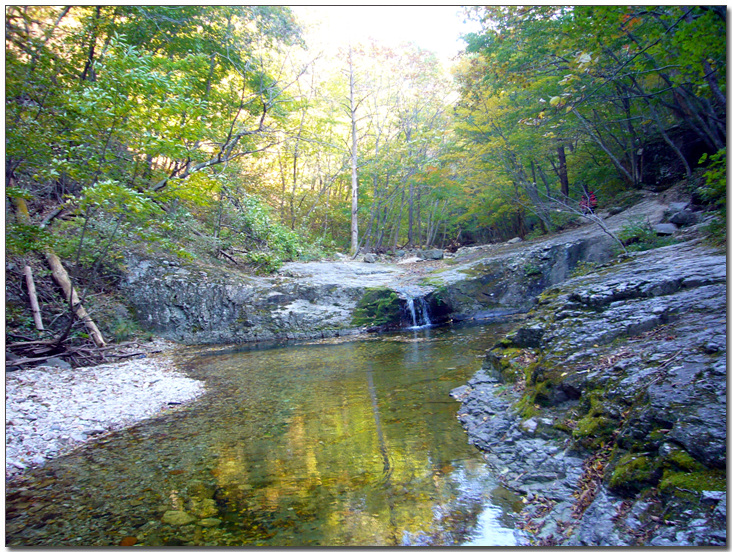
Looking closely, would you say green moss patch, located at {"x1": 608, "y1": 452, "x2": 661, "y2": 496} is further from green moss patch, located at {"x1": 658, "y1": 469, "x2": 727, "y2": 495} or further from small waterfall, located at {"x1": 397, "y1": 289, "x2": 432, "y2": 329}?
small waterfall, located at {"x1": 397, "y1": 289, "x2": 432, "y2": 329}

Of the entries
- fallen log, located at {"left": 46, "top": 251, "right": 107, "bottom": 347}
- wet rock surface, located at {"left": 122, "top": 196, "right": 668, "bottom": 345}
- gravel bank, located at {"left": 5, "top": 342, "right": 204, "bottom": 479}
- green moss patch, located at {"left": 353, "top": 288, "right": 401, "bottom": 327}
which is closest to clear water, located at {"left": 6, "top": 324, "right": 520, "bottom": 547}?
gravel bank, located at {"left": 5, "top": 342, "right": 204, "bottom": 479}

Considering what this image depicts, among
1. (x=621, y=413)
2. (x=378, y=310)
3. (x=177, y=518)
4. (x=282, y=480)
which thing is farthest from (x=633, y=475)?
(x=378, y=310)

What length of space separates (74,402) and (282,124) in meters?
10.6

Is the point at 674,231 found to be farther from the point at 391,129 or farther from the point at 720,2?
the point at 391,129

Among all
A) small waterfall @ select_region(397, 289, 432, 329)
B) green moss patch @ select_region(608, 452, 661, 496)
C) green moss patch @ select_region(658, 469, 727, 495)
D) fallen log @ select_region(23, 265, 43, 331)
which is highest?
fallen log @ select_region(23, 265, 43, 331)

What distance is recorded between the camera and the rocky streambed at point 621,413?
1.95 meters

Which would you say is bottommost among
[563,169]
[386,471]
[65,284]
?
[386,471]

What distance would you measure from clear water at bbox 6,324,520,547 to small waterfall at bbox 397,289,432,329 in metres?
5.97

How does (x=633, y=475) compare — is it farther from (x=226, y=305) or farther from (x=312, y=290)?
(x=226, y=305)

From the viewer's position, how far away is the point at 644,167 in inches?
535

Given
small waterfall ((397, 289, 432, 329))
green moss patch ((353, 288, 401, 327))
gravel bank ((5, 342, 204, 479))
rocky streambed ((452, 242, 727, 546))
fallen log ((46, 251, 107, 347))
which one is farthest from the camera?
small waterfall ((397, 289, 432, 329))

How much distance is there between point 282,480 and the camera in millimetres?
3039

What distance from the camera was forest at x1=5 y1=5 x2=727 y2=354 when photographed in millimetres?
5133

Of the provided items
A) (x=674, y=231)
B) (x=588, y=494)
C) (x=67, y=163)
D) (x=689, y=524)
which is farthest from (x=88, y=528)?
(x=674, y=231)
